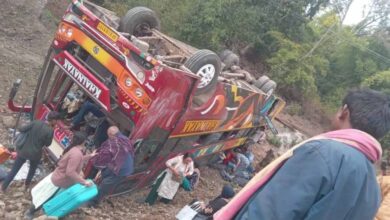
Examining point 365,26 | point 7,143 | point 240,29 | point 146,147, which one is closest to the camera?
point 146,147

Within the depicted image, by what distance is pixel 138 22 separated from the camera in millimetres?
7059

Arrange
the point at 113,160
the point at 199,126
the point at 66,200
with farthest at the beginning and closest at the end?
the point at 199,126
the point at 113,160
the point at 66,200

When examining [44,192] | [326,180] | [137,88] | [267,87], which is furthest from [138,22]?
[326,180]

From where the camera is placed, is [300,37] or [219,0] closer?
[219,0]

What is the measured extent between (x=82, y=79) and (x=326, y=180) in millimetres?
4805

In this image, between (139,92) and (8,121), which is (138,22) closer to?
(139,92)

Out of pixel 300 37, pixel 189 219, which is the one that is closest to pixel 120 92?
pixel 189 219

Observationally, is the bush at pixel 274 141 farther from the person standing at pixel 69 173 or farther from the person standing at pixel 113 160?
the person standing at pixel 69 173

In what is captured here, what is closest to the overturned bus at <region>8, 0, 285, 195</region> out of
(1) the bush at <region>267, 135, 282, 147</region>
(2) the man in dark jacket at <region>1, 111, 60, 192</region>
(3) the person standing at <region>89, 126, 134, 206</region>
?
(3) the person standing at <region>89, 126, 134, 206</region>

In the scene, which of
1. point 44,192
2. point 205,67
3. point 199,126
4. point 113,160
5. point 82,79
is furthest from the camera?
point 199,126

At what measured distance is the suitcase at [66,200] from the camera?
511 centimetres

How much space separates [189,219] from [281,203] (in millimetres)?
4343

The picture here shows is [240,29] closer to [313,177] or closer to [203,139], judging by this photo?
[203,139]

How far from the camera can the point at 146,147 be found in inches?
239
